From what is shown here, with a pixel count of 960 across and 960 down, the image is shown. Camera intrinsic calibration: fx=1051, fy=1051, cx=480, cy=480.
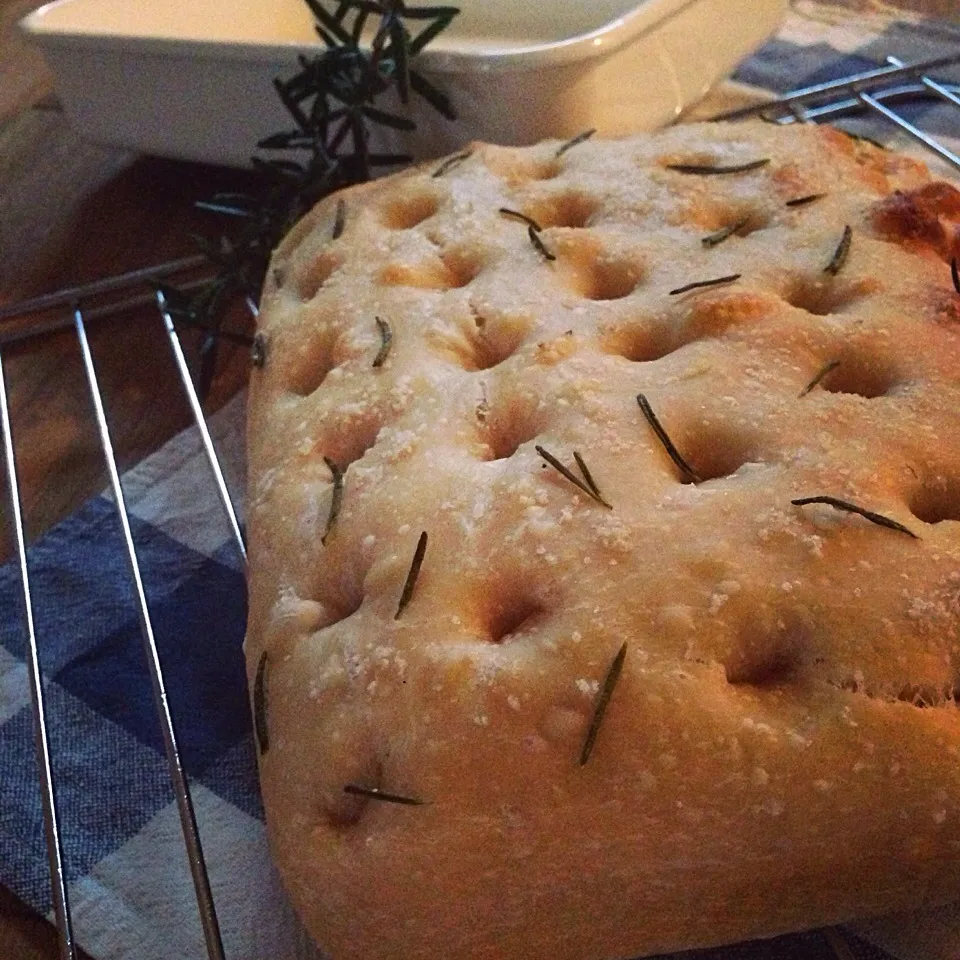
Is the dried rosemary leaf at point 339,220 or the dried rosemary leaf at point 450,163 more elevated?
the dried rosemary leaf at point 450,163

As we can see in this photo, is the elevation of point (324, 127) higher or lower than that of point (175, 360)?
higher

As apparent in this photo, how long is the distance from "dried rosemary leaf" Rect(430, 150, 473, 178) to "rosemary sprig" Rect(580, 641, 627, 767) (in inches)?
17.8

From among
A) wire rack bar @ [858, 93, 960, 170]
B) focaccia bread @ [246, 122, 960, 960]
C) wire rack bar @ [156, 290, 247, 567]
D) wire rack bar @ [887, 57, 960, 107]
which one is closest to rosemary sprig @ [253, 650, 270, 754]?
focaccia bread @ [246, 122, 960, 960]

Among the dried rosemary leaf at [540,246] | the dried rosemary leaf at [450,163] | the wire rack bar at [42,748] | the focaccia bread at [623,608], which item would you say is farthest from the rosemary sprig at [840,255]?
the wire rack bar at [42,748]

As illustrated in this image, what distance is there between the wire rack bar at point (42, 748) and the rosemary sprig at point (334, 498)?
22cm

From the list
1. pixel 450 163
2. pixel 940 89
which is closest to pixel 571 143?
pixel 450 163

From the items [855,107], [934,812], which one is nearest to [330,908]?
[934,812]

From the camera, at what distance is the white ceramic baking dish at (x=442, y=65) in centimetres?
85

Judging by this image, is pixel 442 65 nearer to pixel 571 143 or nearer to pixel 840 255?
pixel 571 143

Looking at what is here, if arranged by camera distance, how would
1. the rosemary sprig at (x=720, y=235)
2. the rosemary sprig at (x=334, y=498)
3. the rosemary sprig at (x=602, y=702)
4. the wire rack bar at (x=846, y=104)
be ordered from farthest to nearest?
the wire rack bar at (x=846, y=104)
the rosemary sprig at (x=720, y=235)
the rosemary sprig at (x=334, y=498)
the rosemary sprig at (x=602, y=702)

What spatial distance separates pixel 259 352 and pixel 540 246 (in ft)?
0.64

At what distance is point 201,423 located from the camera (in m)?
0.79

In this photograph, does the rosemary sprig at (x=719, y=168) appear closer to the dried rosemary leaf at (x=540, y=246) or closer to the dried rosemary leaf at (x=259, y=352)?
the dried rosemary leaf at (x=540, y=246)

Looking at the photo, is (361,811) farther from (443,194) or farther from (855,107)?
(855,107)
